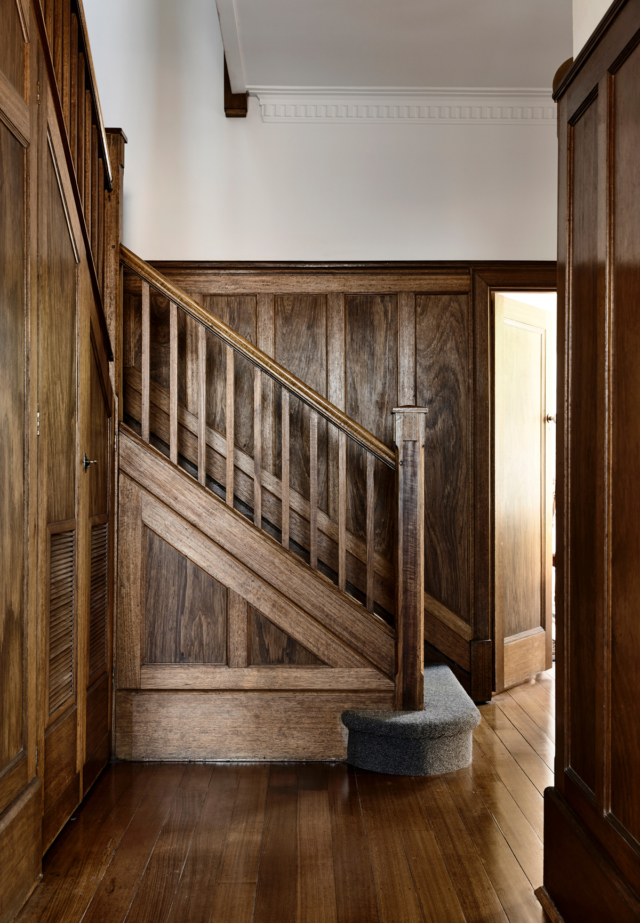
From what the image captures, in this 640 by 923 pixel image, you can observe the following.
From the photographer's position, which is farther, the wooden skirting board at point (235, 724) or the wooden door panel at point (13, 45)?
the wooden skirting board at point (235, 724)

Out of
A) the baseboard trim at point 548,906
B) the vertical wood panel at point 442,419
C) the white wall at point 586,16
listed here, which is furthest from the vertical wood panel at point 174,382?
the baseboard trim at point 548,906

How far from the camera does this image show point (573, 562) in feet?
5.78

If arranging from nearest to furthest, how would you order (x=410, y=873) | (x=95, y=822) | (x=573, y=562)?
(x=573, y=562), (x=410, y=873), (x=95, y=822)

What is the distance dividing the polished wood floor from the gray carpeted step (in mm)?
51

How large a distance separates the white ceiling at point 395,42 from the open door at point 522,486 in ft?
3.60

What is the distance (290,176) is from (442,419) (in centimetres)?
147

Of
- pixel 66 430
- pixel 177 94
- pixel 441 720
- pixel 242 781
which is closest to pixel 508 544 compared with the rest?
pixel 441 720

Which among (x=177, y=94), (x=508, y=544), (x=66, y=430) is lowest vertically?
(x=508, y=544)

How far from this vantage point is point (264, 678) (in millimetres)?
2766

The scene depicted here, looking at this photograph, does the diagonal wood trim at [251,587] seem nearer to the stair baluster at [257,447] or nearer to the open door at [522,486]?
the stair baluster at [257,447]

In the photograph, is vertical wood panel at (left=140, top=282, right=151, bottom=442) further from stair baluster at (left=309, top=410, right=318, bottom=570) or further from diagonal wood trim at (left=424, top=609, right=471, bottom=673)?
diagonal wood trim at (left=424, top=609, right=471, bottom=673)

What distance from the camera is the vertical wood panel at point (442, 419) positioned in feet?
11.8

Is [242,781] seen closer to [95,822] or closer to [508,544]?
[95,822]

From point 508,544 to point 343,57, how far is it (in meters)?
2.55
